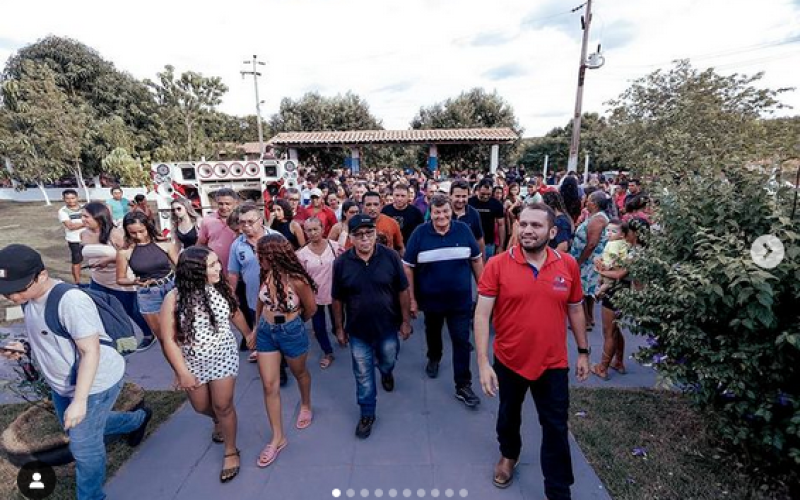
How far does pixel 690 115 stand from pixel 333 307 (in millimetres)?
13383

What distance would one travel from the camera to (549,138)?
35.2m

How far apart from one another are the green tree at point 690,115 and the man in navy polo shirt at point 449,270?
8675 mm

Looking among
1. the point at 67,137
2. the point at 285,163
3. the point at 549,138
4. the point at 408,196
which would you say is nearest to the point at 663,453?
the point at 408,196

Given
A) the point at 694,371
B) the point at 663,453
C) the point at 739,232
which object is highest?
the point at 739,232

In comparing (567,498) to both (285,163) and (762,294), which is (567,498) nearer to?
(762,294)

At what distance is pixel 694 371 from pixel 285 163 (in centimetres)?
880

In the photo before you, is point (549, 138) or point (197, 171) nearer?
point (197, 171)

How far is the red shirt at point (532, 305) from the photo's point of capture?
2.24 metres

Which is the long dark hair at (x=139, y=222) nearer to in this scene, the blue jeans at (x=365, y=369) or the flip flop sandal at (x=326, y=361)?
the flip flop sandal at (x=326, y=361)

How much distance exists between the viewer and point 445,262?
132 inches

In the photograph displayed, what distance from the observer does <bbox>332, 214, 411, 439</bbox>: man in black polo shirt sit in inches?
117

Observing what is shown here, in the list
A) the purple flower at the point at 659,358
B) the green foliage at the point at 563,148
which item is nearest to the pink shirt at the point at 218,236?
the purple flower at the point at 659,358

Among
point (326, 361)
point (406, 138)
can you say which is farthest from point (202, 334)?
point (406, 138)

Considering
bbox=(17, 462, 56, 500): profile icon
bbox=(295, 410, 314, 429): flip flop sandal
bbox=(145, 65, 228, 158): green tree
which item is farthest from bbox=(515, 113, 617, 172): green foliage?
bbox=(17, 462, 56, 500): profile icon
